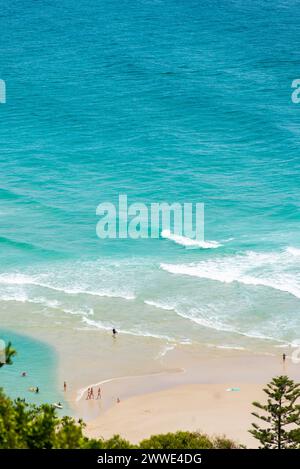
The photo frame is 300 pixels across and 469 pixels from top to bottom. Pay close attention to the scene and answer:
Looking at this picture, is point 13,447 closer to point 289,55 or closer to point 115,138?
point 115,138

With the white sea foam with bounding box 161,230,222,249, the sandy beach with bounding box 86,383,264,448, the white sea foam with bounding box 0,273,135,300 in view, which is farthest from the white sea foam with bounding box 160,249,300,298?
the sandy beach with bounding box 86,383,264,448

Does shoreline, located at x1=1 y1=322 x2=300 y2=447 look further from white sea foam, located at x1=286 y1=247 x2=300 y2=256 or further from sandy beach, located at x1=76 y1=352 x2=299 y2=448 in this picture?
white sea foam, located at x1=286 y1=247 x2=300 y2=256

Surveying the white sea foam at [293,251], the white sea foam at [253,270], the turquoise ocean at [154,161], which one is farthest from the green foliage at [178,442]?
the white sea foam at [293,251]

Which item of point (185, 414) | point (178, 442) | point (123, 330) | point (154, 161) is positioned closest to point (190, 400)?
point (185, 414)

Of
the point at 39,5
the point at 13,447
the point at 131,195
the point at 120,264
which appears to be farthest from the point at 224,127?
the point at 13,447

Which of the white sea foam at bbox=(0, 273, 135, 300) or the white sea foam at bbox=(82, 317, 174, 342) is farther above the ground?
the white sea foam at bbox=(0, 273, 135, 300)
